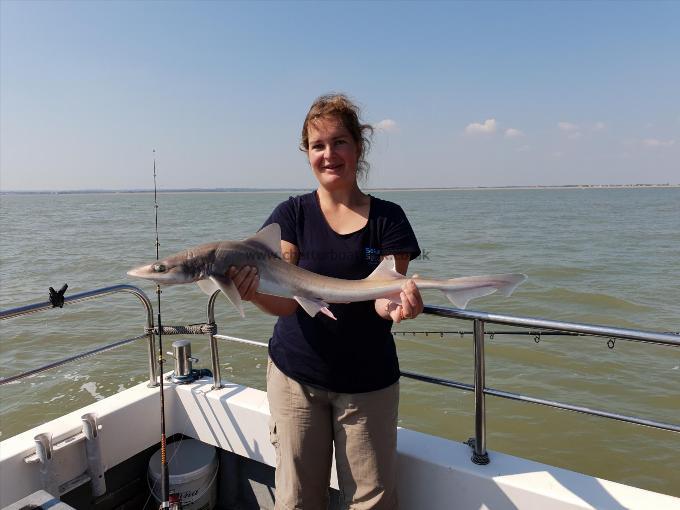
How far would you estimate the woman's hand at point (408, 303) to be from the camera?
233cm

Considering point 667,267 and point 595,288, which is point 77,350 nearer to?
point 595,288

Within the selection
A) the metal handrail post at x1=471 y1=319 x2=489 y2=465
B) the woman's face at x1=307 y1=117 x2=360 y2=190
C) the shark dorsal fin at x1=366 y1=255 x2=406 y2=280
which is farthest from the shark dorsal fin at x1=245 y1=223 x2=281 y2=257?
the metal handrail post at x1=471 y1=319 x2=489 y2=465

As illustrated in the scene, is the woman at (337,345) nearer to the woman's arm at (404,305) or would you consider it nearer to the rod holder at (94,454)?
the woman's arm at (404,305)

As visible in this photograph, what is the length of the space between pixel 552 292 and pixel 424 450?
1358 centimetres

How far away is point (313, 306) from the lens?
7.81ft

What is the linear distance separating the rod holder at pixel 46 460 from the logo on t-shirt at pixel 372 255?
2.19 m

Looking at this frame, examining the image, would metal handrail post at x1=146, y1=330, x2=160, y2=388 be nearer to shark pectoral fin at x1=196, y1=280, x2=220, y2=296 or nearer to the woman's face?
shark pectoral fin at x1=196, y1=280, x2=220, y2=296

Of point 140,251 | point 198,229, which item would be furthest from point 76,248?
point 198,229

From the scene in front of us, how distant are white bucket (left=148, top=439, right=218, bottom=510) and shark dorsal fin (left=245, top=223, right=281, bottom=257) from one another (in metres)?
1.95

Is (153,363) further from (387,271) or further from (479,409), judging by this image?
(479,409)

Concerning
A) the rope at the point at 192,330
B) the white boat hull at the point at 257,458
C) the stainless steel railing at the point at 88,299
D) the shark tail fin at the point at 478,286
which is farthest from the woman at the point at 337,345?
the stainless steel railing at the point at 88,299

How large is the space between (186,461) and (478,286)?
8.17ft

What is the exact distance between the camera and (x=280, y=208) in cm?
262

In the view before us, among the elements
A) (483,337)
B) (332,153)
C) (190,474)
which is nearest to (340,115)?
(332,153)
